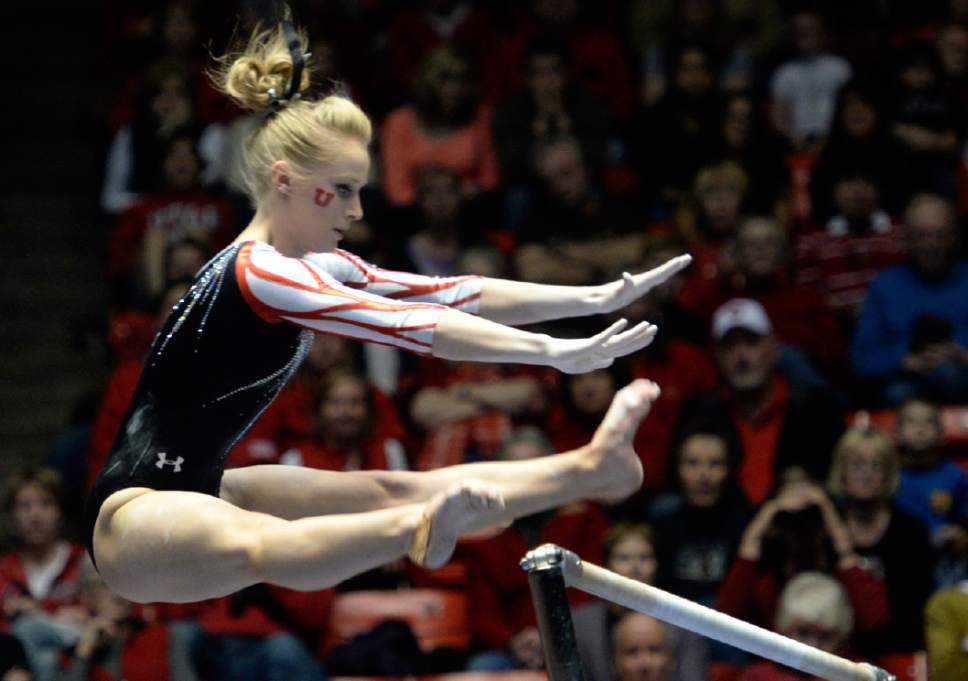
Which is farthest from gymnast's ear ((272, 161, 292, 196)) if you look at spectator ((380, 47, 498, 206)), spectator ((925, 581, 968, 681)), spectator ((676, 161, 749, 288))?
spectator ((380, 47, 498, 206))

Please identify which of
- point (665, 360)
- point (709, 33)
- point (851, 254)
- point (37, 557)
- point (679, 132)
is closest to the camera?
point (37, 557)

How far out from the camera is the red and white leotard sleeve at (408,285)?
4.21 metres

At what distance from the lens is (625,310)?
6.95m

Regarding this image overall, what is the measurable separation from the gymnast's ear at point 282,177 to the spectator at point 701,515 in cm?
249

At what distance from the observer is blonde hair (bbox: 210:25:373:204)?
3.99 metres

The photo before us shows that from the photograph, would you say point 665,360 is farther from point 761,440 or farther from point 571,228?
point 571,228

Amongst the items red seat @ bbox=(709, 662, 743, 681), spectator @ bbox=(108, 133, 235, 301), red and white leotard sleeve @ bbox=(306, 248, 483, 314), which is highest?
spectator @ bbox=(108, 133, 235, 301)

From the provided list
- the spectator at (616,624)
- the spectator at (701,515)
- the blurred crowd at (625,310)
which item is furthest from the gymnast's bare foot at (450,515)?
the spectator at (701,515)

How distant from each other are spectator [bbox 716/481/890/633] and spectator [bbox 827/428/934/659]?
87mm

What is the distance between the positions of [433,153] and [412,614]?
8.80 feet

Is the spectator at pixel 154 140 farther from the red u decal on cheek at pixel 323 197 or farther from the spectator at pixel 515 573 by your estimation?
the red u decal on cheek at pixel 323 197

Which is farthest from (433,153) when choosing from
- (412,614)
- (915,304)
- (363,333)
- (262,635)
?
(363,333)

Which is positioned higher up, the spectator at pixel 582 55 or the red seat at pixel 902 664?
the spectator at pixel 582 55

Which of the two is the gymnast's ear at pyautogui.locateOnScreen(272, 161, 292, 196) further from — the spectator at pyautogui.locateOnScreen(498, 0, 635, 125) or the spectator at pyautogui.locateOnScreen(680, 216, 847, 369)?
the spectator at pyautogui.locateOnScreen(498, 0, 635, 125)
